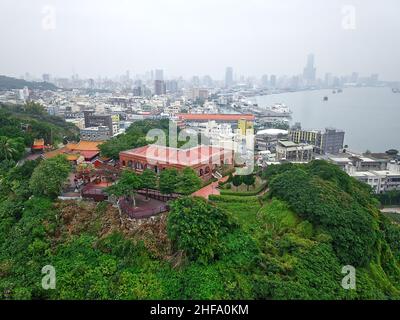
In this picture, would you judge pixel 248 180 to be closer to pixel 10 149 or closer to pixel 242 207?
pixel 242 207

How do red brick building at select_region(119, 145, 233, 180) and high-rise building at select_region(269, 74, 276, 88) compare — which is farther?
high-rise building at select_region(269, 74, 276, 88)

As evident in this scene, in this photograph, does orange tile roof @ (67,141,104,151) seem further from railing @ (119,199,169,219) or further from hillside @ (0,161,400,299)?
railing @ (119,199,169,219)

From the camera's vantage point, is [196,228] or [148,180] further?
[148,180]


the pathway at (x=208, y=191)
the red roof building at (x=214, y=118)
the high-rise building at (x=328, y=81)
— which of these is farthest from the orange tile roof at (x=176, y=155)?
the high-rise building at (x=328, y=81)

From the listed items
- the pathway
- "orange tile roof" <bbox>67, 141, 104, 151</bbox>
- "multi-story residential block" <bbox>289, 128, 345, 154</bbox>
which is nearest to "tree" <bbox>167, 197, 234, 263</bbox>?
the pathway

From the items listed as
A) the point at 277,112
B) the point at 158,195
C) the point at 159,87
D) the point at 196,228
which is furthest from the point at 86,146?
the point at 159,87
